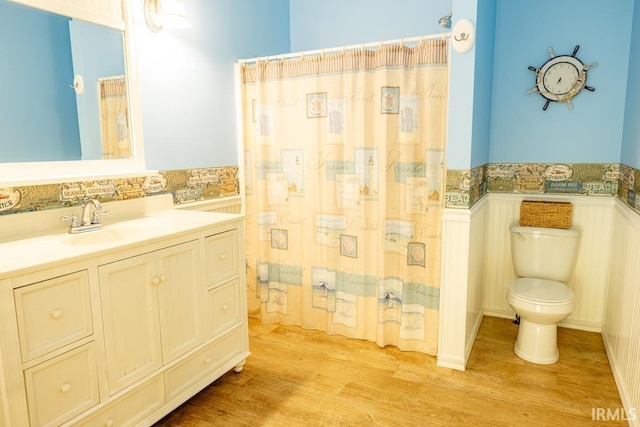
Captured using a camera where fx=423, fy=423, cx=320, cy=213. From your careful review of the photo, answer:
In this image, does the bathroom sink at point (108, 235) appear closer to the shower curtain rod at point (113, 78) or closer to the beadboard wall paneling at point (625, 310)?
the shower curtain rod at point (113, 78)

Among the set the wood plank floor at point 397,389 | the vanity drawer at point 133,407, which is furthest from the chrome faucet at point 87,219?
the wood plank floor at point 397,389

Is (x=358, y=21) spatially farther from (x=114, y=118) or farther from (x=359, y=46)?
(x=114, y=118)

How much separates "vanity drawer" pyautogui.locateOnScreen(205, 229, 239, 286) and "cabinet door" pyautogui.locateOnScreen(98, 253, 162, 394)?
0.32m

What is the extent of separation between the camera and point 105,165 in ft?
6.83

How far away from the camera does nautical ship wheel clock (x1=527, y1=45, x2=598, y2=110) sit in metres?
2.67

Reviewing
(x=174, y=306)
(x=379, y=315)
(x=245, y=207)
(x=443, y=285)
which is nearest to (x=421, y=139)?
(x=443, y=285)

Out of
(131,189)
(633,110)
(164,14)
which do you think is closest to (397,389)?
(131,189)

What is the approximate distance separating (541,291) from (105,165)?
2.47 m

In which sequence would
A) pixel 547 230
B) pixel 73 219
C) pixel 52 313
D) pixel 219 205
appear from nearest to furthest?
pixel 52 313 < pixel 73 219 < pixel 547 230 < pixel 219 205

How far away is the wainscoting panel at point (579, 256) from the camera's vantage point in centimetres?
276

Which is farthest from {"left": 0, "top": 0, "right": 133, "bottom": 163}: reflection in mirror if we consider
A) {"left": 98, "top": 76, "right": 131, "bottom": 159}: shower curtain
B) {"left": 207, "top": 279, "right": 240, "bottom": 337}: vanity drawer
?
{"left": 207, "top": 279, "right": 240, "bottom": 337}: vanity drawer

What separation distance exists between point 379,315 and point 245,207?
118cm

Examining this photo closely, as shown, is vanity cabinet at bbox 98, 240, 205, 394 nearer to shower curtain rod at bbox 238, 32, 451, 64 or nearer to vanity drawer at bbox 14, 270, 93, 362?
vanity drawer at bbox 14, 270, 93, 362

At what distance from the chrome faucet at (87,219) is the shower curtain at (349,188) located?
115 centimetres
